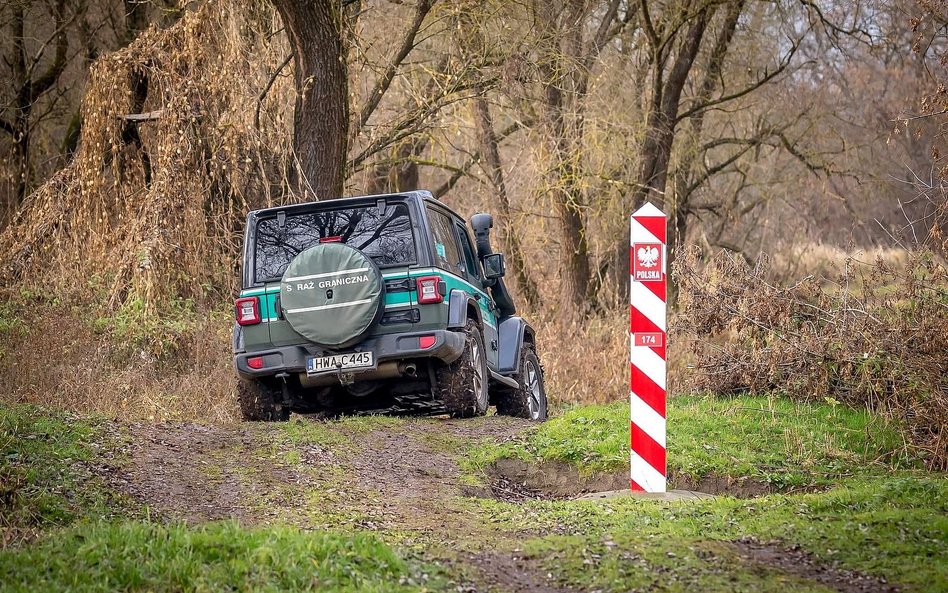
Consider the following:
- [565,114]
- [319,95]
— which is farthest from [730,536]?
[565,114]

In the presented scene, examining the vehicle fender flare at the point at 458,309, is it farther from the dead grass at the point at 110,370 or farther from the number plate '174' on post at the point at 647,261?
the number plate '174' on post at the point at 647,261

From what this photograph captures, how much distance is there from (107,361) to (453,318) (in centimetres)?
529

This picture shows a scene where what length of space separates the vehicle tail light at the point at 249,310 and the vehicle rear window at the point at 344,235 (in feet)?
0.70

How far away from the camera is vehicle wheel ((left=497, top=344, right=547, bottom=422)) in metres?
12.4

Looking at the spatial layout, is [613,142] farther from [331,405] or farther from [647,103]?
[331,405]

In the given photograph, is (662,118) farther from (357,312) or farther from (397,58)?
(357,312)

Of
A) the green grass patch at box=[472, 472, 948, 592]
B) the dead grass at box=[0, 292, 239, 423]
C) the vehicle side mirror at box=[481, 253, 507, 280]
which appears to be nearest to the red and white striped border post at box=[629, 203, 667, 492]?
the green grass patch at box=[472, 472, 948, 592]

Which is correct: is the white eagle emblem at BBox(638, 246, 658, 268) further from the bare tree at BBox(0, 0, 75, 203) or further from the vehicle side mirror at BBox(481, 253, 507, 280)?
the bare tree at BBox(0, 0, 75, 203)

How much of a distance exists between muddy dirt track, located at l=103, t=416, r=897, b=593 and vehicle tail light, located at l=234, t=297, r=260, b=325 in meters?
1.01

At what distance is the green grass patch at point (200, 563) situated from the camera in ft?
15.7

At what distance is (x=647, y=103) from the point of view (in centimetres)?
2112

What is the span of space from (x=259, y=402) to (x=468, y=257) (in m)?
2.69

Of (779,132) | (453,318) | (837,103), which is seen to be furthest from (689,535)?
(837,103)

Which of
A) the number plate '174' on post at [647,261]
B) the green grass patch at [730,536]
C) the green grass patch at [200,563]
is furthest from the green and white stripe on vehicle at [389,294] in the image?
the green grass patch at [200,563]
